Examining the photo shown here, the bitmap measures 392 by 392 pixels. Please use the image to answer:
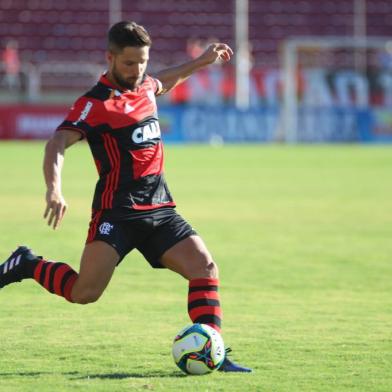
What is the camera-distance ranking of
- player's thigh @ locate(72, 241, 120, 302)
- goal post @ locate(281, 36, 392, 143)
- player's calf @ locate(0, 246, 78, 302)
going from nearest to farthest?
1. player's thigh @ locate(72, 241, 120, 302)
2. player's calf @ locate(0, 246, 78, 302)
3. goal post @ locate(281, 36, 392, 143)

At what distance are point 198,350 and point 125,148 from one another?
4.20 ft

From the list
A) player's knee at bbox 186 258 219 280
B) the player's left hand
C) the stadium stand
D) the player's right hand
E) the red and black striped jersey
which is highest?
the stadium stand

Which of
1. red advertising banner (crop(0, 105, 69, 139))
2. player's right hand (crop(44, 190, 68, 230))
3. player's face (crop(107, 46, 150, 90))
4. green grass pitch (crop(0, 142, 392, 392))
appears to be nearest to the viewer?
player's right hand (crop(44, 190, 68, 230))

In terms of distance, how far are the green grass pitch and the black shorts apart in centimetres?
68

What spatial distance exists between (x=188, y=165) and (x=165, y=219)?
63.4ft

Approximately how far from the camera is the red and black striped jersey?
643cm

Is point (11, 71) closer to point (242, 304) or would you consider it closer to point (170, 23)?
point (170, 23)

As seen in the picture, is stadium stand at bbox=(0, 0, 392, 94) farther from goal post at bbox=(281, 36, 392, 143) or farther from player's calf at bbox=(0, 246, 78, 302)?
player's calf at bbox=(0, 246, 78, 302)

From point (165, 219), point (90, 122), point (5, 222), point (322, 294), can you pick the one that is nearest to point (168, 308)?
point (322, 294)

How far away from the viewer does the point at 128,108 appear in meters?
6.51

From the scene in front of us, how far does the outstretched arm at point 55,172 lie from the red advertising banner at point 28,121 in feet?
96.5

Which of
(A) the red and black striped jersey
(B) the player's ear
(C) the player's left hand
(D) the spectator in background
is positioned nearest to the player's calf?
(A) the red and black striped jersey

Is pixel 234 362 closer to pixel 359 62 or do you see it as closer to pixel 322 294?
pixel 322 294

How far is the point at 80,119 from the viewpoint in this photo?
6.31m
